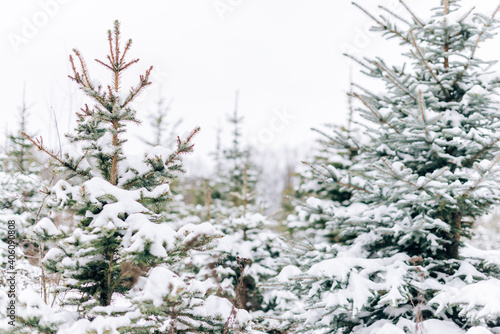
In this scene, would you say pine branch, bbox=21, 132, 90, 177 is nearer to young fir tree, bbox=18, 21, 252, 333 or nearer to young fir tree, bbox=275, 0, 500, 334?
young fir tree, bbox=18, 21, 252, 333

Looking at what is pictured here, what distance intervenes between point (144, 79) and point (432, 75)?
12.0 feet

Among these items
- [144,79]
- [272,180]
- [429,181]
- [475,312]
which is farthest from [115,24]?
[272,180]

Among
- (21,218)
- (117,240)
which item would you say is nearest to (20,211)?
(21,218)

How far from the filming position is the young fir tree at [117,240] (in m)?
2.56

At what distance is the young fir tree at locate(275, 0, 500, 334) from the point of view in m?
3.52

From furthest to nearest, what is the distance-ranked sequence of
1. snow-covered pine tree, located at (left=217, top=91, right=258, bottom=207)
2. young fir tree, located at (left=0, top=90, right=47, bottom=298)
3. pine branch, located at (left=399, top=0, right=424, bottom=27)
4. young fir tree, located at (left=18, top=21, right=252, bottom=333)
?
snow-covered pine tree, located at (left=217, top=91, right=258, bottom=207) → young fir tree, located at (left=0, top=90, right=47, bottom=298) → pine branch, located at (left=399, top=0, right=424, bottom=27) → young fir tree, located at (left=18, top=21, right=252, bottom=333)

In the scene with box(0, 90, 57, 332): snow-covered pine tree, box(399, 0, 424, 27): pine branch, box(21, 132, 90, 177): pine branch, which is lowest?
box(0, 90, 57, 332): snow-covered pine tree

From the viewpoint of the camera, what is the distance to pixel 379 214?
433cm

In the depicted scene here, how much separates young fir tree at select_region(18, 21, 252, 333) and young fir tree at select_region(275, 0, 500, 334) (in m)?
1.42

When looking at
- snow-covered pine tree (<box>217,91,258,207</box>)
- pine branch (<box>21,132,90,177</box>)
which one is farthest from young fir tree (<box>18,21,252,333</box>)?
snow-covered pine tree (<box>217,91,258,207</box>)

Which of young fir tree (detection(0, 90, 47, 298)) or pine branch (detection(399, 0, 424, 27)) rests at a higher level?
pine branch (detection(399, 0, 424, 27))

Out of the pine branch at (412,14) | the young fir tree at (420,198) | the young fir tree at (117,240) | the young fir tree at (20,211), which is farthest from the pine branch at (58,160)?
the pine branch at (412,14)

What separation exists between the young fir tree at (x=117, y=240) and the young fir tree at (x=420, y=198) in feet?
4.67

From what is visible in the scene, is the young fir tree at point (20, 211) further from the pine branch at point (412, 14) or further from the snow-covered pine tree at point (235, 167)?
the snow-covered pine tree at point (235, 167)
